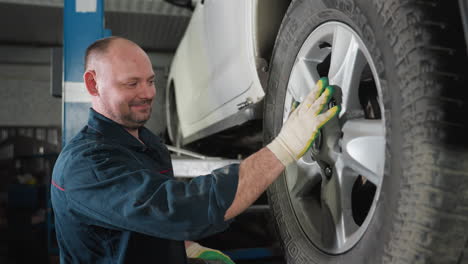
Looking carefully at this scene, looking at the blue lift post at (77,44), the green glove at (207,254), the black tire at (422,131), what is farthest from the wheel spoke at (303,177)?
the blue lift post at (77,44)

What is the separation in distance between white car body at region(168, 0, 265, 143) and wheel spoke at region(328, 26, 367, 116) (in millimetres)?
457

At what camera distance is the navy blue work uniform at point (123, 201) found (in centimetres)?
95

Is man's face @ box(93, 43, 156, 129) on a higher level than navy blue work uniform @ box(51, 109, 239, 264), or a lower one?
higher

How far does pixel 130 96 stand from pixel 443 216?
939 mm

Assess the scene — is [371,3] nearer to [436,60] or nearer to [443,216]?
[436,60]

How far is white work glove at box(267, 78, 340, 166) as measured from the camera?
3.22 feet

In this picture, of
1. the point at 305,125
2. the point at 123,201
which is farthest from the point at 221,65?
the point at 123,201

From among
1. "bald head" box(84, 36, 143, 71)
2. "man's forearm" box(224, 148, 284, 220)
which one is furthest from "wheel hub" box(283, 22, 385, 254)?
"bald head" box(84, 36, 143, 71)

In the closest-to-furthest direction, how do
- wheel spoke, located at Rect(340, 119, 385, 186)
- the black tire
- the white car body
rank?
1. the black tire
2. wheel spoke, located at Rect(340, 119, 385, 186)
3. the white car body

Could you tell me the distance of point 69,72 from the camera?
7.01 feet

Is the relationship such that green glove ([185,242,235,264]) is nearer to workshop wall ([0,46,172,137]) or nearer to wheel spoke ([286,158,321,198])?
wheel spoke ([286,158,321,198])

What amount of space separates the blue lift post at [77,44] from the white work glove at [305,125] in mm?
1443

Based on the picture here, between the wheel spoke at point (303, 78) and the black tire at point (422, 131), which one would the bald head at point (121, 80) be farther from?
the black tire at point (422, 131)

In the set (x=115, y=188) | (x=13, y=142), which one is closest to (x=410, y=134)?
(x=115, y=188)
